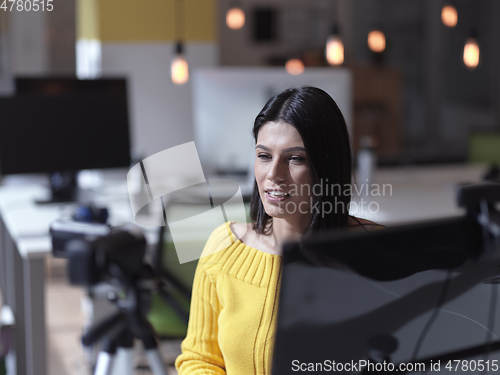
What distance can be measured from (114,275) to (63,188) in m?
1.84

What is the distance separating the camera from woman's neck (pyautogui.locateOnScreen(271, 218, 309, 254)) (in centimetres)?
82

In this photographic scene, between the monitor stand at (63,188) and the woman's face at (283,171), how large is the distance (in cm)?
192

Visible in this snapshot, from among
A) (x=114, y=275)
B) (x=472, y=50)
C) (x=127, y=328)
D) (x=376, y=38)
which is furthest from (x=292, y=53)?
(x=114, y=275)

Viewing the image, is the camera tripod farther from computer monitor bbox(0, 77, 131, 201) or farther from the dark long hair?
computer monitor bbox(0, 77, 131, 201)

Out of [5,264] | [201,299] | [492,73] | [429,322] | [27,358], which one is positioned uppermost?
[492,73]

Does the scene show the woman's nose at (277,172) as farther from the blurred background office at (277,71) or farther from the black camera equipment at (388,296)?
the blurred background office at (277,71)

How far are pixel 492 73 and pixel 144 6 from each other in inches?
146

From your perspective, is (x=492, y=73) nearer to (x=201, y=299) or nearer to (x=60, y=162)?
(x=60, y=162)

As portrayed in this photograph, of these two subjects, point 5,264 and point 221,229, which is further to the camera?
point 5,264

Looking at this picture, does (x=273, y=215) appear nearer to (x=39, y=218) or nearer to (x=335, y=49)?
(x=39, y=218)

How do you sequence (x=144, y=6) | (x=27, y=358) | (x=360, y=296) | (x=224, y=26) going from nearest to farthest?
(x=360, y=296), (x=27, y=358), (x=144, y=6), (x=224, y=26)

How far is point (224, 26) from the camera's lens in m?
4.79

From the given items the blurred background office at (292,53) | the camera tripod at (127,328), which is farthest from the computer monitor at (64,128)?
the camera tripod at (127,328)

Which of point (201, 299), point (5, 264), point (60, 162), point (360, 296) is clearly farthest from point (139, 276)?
point (5, 264)
